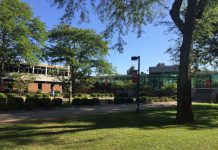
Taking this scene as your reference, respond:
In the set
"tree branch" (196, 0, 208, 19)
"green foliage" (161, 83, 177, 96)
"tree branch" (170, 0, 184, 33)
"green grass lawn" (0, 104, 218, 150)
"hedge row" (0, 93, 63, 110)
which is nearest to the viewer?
"green grass lawn" (0, 104, 218, 150)

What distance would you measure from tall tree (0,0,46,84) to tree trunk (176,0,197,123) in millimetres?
32622

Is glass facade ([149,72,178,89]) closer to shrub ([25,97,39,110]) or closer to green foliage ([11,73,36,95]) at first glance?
green foliage ([11,73,36,95])

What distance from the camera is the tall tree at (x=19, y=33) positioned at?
47531mm

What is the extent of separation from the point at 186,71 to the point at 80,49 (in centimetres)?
2710

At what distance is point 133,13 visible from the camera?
20.7 meters

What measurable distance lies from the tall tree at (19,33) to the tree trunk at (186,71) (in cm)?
3262

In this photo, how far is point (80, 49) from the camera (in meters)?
44.4

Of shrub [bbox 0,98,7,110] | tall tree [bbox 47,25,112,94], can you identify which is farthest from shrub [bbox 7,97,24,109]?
tall tree [bbox 47,25,112,94]

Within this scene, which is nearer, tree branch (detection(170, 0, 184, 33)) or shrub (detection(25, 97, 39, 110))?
tree branch (detection(170, 0, 184, 33))

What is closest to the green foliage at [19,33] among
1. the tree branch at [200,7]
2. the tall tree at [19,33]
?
the tall tree at [19,33]

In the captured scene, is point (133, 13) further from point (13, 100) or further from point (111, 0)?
point (13, 100)

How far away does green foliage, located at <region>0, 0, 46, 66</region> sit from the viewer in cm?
4753

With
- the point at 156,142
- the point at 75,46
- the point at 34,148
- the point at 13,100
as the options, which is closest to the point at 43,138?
the point at 34,148

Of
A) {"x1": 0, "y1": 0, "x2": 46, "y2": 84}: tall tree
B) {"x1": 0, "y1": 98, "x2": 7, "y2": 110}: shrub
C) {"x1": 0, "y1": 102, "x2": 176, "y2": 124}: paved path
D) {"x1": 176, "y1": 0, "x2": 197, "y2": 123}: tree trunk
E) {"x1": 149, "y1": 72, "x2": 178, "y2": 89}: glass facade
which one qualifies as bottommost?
{"x1": 0, "y1": 102, "x2": 176, "y2": 124}: paved path
